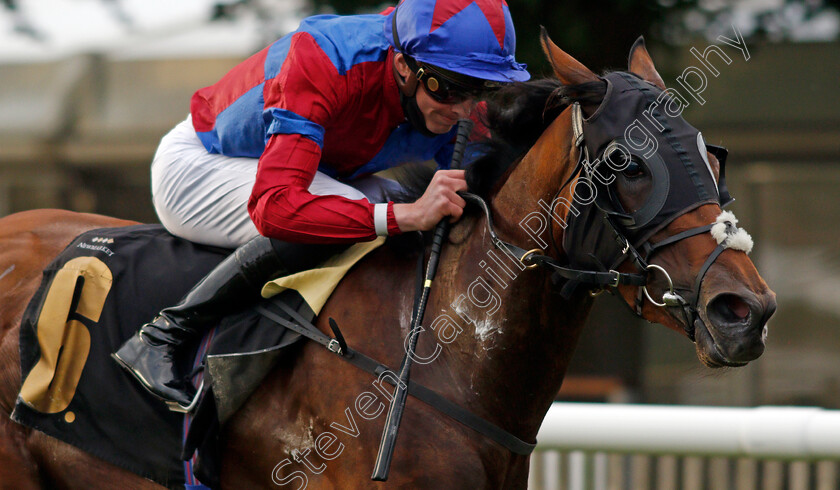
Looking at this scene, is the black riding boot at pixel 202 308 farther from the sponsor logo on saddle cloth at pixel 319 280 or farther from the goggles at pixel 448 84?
the goggles at pixel 448 84

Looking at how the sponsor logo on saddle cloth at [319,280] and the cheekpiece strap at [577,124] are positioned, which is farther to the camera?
the sponsor logo on saddle cloth at [319,280]

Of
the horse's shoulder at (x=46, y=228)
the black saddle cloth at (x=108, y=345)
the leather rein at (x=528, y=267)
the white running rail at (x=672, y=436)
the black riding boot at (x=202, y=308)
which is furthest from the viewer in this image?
the white running rail at (x=672, y=436)

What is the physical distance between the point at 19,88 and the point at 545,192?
29.7 ft

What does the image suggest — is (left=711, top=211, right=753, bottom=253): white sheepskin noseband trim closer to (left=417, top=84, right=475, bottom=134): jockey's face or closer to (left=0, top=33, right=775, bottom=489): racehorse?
(left=0, top=33, right=775, bottom=489): racehorse

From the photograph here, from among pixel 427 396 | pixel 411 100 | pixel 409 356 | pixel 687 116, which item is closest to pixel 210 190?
pixel 411 100

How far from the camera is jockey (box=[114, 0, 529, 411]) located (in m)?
2.51

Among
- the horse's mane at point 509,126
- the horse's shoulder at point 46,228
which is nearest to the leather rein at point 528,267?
Result: the horse's mane at point 509,126

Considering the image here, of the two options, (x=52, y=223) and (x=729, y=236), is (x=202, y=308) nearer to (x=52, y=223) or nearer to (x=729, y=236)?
(x=52, y=223)

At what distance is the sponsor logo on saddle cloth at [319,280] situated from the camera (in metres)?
2.61

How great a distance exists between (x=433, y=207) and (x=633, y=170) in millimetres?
599

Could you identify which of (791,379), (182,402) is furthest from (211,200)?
(791,379)

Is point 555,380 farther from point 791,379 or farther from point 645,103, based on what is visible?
point 791,379

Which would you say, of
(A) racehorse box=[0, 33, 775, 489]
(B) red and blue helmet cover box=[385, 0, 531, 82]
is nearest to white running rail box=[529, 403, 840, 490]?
(A) racehorse box=[0, 33, 775, 489]

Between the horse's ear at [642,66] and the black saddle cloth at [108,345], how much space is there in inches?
47.9
